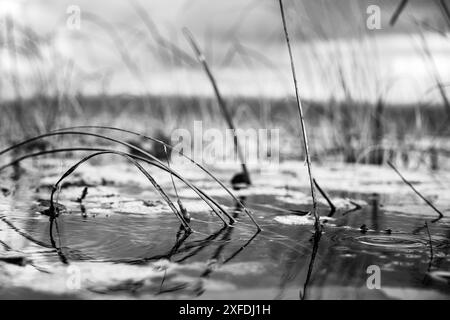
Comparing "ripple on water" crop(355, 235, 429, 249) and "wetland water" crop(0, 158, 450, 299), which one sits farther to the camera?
"ripple on water" crop(355, 235, 429, 249)

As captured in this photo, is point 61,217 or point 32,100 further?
point 32,100

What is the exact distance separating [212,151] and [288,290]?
259cm

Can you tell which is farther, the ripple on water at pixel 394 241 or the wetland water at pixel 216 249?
the ripple on water at pixel 394 241

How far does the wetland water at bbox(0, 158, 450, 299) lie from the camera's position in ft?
2.33

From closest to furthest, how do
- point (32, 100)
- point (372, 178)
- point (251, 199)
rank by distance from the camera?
1. point (251, 199)
2. point (372, 178)
3. point (32, 100)

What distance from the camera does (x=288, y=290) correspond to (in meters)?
0.71

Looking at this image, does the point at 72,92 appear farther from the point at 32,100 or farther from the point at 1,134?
the point at 1,134

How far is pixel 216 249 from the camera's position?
0.90 m

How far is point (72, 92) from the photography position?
111 inches

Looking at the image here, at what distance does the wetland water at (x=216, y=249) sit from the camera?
71 cm

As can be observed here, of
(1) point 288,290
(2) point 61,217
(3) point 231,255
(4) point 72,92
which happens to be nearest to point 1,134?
(4) point 72,92
